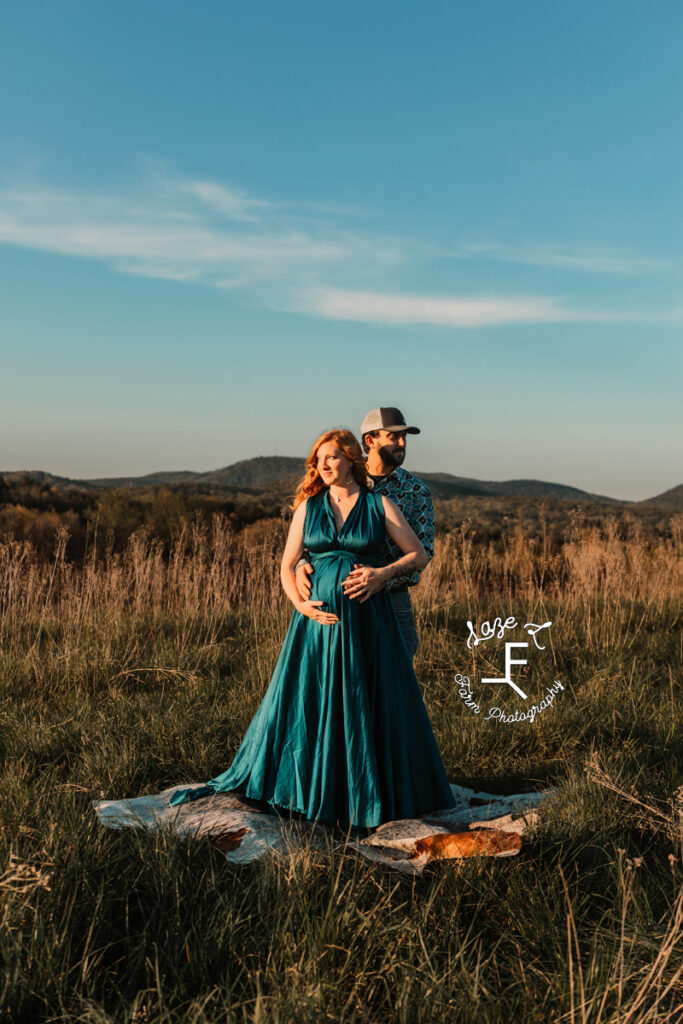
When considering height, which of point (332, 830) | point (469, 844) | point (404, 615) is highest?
point (404, 615)

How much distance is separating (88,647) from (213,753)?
8.63 feet

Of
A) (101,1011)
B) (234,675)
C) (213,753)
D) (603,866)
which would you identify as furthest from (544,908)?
(234,675)

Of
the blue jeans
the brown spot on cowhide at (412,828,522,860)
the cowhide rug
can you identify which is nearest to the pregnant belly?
the blue jeans

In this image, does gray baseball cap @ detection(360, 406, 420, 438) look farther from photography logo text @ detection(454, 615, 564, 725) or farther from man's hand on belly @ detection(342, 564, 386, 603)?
photography logo text @ detection(454, 615, 564, 725)

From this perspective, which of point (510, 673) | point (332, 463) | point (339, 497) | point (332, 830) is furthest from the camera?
point (510, 673)

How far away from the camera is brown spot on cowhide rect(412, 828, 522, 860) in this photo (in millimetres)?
3291

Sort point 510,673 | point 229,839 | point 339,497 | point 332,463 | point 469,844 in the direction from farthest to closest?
1. point 510,673
2. point 339,497
3. point 332,463
4. point 229,839
5. point 469,844

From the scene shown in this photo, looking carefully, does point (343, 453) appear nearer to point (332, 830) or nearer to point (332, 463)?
point (332, 463)

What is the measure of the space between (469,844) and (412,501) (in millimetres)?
1836

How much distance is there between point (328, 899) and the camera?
2816mm

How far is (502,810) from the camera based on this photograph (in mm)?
4211

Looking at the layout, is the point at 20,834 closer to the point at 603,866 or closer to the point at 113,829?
the point at 113,829

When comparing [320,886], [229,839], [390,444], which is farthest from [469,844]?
[390,444]

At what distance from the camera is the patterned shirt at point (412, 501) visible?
4484mm
